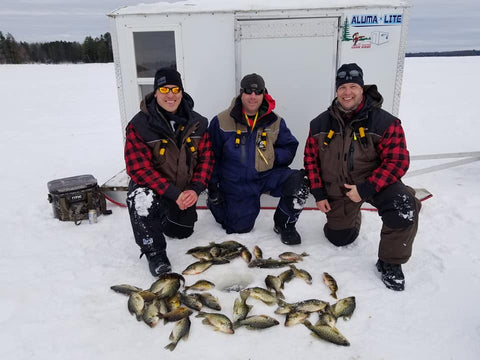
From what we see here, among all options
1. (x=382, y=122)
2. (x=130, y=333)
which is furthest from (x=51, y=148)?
(x=382, y=122)

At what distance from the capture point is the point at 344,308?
10.1 feet

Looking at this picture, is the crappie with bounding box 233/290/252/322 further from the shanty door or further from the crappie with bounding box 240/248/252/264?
the shanty door

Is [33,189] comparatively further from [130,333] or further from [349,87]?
[349,87]

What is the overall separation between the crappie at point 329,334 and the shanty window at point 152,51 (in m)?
3.54

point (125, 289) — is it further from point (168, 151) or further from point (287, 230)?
point (287, 230)

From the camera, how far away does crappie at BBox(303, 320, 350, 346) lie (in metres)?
2.77

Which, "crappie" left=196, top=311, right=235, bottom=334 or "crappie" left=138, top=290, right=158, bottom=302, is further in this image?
"crappie" left=138, top=290, right=158, bottom=302

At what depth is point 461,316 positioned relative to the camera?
3033mm

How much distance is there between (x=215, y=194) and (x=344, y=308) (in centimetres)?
183

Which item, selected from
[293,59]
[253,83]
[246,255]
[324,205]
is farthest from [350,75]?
[246,255]

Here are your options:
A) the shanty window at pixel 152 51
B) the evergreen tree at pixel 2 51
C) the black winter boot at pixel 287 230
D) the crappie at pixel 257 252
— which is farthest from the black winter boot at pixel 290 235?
the evergreen tree at pixel 2 51

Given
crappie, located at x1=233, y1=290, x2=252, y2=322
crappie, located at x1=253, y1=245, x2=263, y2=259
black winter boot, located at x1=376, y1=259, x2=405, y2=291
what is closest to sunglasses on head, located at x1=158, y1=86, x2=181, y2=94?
crappie, located at x1=253, y1=245, x2=263, y2=259

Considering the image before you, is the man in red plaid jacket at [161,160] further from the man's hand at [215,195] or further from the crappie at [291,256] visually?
the crappie at [291,256]

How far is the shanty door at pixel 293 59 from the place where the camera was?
4633mm
